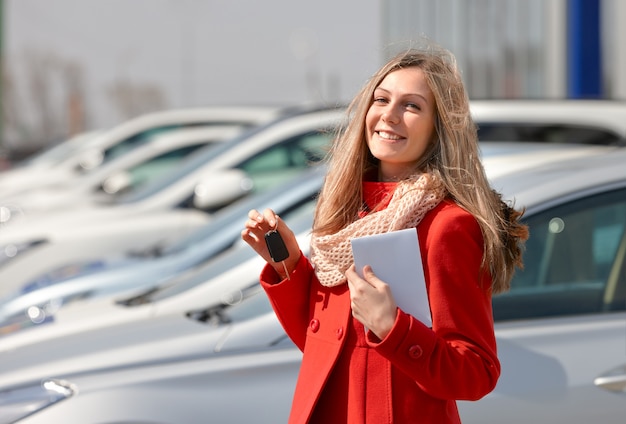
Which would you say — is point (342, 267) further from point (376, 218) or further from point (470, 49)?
point (470, 49)

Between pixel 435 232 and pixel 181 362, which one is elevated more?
pixel 435 232

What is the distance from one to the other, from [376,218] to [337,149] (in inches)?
10.1

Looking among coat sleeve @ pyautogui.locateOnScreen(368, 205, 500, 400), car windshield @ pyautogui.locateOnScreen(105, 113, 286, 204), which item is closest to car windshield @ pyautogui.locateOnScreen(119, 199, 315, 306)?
coat sleeve @ pyautogui.locateOnScreen(368, 205, 500, 400)

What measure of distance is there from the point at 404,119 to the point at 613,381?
1117 mm

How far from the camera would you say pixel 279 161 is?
22.1ft

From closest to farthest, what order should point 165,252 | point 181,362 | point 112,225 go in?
point 181,362 < point 165,252 < point 112,225

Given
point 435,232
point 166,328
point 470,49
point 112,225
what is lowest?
point 470,49

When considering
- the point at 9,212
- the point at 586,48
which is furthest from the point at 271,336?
the point at 586,48

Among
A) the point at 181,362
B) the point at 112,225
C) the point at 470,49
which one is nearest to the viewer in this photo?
the point at 181,362

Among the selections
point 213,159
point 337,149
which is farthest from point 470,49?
point 337,149

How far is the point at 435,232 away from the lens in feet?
6.64

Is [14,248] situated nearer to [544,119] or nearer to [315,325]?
[544,119]

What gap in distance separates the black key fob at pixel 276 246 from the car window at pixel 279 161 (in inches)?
168

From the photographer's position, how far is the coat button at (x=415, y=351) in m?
1.89
